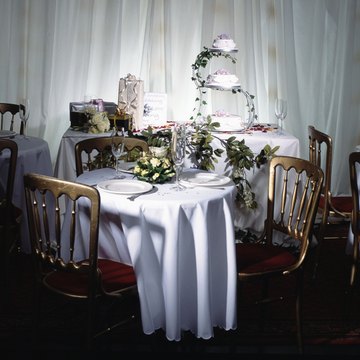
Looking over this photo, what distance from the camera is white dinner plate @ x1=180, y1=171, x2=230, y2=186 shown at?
2998mm

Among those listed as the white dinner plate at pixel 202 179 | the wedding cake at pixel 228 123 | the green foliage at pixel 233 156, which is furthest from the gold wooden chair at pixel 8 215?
the wedding cake at pixel 228 123

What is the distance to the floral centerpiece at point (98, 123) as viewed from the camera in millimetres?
4309

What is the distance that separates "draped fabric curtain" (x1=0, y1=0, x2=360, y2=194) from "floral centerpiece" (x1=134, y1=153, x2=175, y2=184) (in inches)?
91.2

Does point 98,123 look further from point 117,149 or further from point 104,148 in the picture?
point 117,149

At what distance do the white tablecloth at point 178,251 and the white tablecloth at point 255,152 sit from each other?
125 cm

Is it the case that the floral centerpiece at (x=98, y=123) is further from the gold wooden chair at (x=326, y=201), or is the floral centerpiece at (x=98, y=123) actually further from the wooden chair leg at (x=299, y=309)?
the wooden chair leg at (x=299, y=309)

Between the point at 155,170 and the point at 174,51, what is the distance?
2.47m

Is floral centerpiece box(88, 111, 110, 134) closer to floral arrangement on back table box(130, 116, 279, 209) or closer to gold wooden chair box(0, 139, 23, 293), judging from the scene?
floral arrangement on back table box(130, 116, 279, 209)

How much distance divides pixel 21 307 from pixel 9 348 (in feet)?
1.38

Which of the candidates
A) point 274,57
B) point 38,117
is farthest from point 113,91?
point 274,57

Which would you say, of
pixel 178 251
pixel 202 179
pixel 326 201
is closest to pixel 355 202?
pixel 326 201

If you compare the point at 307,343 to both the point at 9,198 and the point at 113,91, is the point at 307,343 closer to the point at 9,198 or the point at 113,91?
the point at 9,198

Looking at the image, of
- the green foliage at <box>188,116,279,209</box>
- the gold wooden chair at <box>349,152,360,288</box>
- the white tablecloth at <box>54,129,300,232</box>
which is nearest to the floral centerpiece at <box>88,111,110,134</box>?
the white tablecloth at <box>54,129,300,232</box>

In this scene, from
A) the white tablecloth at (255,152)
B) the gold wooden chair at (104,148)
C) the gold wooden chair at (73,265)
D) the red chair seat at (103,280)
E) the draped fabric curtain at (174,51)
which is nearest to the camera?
the gold wooden chair at (73,265)
